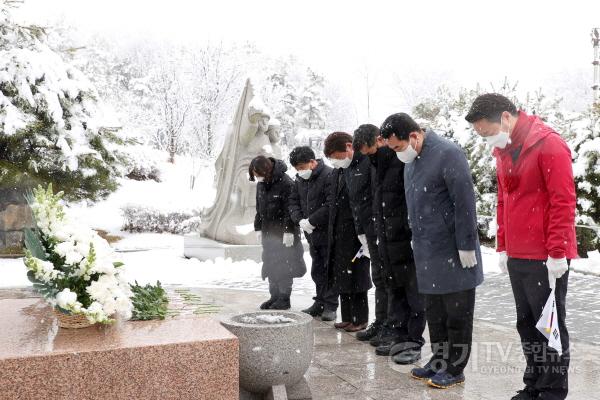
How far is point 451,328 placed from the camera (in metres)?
4.40

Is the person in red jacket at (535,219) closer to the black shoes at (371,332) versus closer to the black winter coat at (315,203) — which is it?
the black shoes at (371,332)

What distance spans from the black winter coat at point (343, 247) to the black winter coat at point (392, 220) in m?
0.98

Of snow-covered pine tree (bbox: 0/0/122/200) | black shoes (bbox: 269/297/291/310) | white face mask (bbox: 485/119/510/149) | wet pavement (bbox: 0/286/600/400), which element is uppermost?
snow-covered pine tree (bbox: 0/0/122/200)

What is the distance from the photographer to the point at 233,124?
12172mm

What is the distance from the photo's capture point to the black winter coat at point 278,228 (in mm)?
7148

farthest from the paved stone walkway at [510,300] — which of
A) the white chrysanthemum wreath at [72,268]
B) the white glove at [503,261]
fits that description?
the white chrysanthemum wreath at [72,268]

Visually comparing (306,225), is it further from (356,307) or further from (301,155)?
(356,307)

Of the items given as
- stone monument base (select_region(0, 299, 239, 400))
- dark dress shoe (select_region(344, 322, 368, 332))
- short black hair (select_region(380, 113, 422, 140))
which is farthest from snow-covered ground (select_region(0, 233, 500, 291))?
stone monument base (select_region(0, 299, 239, 400))

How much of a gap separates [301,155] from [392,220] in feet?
6.17

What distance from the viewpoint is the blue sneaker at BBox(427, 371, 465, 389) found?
14.3 feet

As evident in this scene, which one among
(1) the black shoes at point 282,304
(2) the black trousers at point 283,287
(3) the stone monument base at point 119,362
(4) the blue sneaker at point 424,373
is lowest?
(4) the blue sneaker at point 424,373

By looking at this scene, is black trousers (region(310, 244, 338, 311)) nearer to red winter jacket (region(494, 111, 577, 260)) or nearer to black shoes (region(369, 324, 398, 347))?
black shoes (region(369, 324, 398, 347))

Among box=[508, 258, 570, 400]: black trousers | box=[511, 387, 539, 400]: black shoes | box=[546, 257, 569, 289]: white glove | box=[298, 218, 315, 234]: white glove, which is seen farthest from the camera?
box=[298, 218, 315, 234]: white glove

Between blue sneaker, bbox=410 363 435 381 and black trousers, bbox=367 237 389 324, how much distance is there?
981 millimetres
